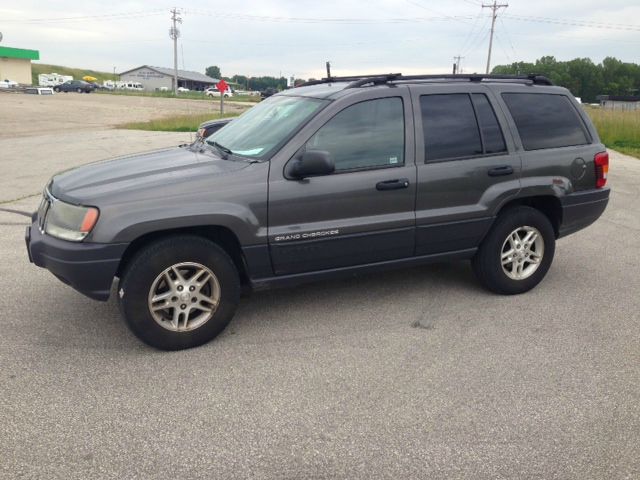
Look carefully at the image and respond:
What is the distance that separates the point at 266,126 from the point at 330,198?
914 mm

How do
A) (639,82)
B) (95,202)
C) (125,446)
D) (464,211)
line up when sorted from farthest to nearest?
(639,82) → (464,211) → (95,202) → (125,446)

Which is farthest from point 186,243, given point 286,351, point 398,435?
point 398,435

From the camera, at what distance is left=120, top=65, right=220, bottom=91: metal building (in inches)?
4766

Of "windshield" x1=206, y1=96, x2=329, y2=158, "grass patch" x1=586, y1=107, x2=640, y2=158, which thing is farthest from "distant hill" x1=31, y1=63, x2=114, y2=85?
"windshield" x1=206, y1=96, x2=329, y2=158

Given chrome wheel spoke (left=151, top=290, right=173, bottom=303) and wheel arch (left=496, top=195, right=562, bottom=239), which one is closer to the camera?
chrome wheel spoke (left=151, top=290, right=173, bottom=303)

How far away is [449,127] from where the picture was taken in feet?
14.9

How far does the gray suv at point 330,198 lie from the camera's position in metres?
3.65

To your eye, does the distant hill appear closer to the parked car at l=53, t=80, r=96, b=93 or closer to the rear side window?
the parked car at l=53, t=80, r=96, b=93

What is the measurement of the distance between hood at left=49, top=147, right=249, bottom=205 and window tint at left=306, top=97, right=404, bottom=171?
670 millimetres

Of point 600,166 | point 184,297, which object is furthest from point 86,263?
point 600,166

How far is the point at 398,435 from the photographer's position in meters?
2.95

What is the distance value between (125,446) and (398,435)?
1.39 metres

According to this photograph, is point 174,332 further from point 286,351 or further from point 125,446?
Answer: point 125,446

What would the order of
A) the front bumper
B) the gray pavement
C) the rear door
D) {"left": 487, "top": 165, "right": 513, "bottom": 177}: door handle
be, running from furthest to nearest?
{"left": 487, "top": 165, "right": 513, "bottom": 177}: door handle, the rear door, the front bumper, the gray pavement
